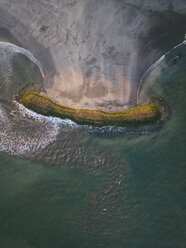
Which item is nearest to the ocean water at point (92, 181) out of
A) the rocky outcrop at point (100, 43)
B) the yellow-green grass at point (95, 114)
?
the yellow-green grass at point (95, 114)

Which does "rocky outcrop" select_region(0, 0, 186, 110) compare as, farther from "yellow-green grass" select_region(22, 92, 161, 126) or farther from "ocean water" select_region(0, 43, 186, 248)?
"ocean water" select_region(0, 43, 186, 248)

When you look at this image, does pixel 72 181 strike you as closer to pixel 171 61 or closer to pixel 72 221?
pixel 72 221

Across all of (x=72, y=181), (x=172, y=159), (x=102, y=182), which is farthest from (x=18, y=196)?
(x=172, y=159)

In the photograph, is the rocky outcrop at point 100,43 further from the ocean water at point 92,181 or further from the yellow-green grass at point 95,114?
the ocean water at point 92,181

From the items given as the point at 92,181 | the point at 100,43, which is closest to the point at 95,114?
the point at 92,181

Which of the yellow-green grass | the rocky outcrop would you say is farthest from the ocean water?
the rocky outcrop
